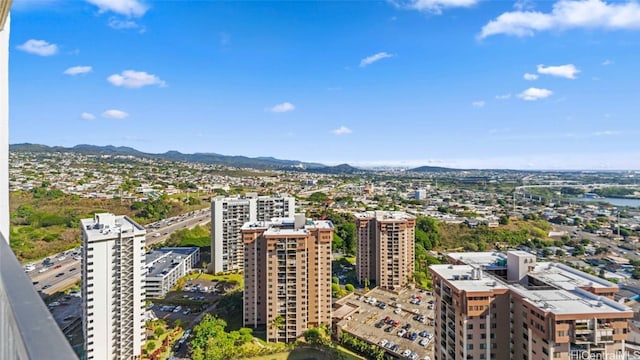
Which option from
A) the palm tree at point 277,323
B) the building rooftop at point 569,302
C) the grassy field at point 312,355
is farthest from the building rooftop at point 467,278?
the palm tree at point 277,323

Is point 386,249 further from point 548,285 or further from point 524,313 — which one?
point 524,313

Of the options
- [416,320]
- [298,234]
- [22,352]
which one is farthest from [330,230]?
[22,352]

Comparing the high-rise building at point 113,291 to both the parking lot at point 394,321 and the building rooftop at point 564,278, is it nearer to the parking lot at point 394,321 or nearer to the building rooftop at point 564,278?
the parking lot at point 394,321

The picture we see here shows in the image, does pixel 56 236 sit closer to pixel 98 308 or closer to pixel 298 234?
pixel 98 308

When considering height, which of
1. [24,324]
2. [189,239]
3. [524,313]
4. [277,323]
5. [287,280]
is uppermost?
[24,324]

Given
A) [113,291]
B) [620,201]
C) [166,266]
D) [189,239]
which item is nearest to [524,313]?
[113,291]

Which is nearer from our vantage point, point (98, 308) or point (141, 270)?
point (98, 308)

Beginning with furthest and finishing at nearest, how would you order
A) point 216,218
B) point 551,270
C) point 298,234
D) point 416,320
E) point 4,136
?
point 216,218
point 416,320
point 298,234
point 551,270
point 4,136
